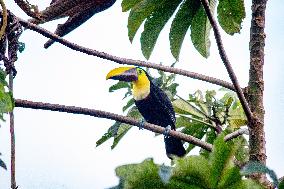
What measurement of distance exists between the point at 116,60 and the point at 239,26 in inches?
45.7

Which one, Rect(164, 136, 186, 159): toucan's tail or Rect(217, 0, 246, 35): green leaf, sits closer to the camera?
Rect(217, 0, 246, 35): green leaf

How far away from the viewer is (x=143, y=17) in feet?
9.71

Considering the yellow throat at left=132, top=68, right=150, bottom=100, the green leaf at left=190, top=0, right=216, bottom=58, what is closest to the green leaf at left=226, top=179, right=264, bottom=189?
the green leaf at left=190, top=0, right=216, bottom=58

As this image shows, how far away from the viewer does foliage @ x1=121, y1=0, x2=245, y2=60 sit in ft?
9.62

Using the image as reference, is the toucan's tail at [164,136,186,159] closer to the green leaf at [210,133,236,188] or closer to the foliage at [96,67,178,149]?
the foliage at [96,67,178,149]

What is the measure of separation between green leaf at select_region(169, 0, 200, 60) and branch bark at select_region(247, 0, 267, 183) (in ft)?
1.75

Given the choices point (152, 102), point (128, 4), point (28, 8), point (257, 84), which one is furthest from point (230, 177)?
point (152, 102)

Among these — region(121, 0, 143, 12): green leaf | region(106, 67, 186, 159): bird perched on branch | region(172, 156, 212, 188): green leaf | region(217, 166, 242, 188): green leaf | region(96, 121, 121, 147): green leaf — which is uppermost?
region(121, 0, 143, 12): green leaf

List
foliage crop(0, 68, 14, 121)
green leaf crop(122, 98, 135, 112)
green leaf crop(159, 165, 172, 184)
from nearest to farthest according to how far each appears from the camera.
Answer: green leaf crop(159, 165, 172, 184) → foliage crop(0, 68, 14, 121) → green leaf crop(122, 98, 135, 112)

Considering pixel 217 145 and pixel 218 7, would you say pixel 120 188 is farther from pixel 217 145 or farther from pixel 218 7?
pixel 218 7

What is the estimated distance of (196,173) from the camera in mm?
1143

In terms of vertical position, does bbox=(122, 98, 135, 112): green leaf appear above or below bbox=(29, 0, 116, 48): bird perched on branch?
above

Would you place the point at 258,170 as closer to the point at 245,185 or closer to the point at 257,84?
the point at 245,185

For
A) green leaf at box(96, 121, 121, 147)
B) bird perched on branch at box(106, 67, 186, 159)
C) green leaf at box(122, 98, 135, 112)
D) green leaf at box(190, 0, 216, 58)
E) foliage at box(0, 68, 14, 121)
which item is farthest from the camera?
green leaf at box(122, 98, 135, 112)
